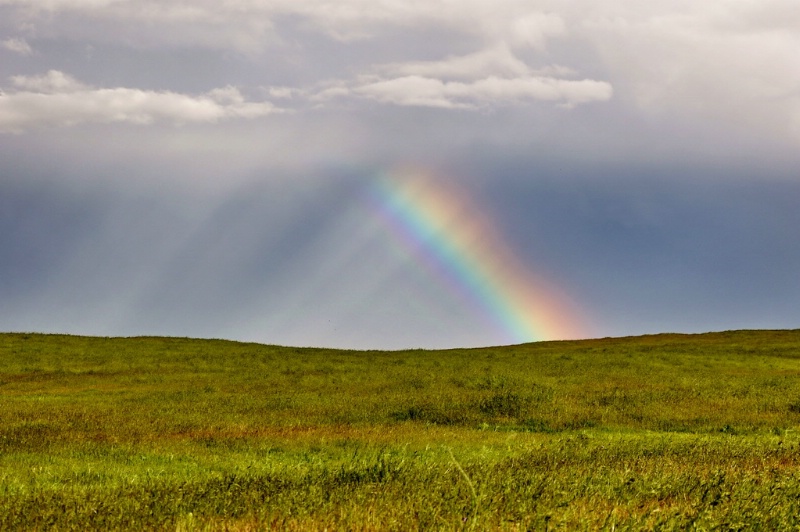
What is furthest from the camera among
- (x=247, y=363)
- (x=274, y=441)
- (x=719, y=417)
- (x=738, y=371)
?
(x=247, y=363)

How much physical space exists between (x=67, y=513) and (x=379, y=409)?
16818mm

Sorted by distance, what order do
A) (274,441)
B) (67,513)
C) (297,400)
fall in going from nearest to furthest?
(67,513) < (274,441) < (297,400)

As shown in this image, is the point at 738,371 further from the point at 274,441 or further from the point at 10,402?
the point at 10,402

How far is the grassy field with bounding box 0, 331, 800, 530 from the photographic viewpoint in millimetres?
5938

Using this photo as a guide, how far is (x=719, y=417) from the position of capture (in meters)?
22.1

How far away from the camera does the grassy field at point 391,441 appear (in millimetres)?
5938

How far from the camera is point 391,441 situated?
15555mm

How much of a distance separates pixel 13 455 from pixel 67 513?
337 inches

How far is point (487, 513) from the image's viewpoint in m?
5.47

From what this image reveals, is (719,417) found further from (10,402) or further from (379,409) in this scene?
(10,402)

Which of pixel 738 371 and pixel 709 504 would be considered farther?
pixel 738 371

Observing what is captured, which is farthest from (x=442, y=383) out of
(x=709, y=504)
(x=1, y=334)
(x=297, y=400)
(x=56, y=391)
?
(x=1, y=334)

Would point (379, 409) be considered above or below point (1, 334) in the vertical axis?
below

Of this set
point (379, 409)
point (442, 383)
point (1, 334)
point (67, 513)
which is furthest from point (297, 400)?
point (1, 334)
